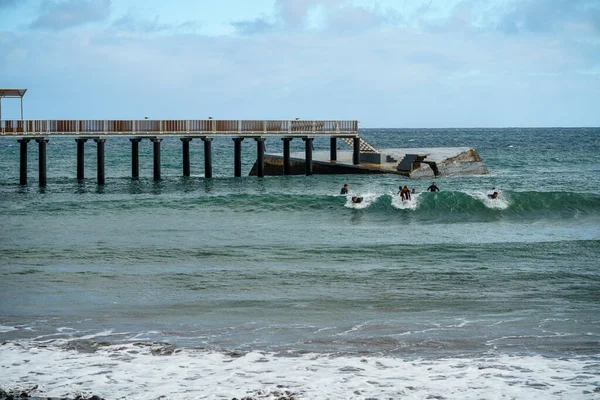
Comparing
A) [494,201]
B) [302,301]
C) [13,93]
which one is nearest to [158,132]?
[13,93]

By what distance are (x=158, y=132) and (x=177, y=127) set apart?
1.30m

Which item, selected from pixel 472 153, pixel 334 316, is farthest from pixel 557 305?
pixel 472 153

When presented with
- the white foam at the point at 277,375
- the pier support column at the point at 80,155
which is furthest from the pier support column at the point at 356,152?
the white foam at the point at 277,375

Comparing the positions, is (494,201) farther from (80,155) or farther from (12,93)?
(12,93)

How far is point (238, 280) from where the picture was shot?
68.7 ft

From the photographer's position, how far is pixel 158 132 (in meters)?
46.8

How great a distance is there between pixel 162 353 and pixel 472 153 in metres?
45.5

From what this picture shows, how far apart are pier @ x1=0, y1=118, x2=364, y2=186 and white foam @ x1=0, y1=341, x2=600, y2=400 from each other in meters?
31.0

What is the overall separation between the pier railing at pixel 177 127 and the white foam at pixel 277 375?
102 ft

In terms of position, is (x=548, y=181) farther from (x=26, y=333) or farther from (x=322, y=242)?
(x=26, y=333)

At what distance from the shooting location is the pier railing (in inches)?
1725

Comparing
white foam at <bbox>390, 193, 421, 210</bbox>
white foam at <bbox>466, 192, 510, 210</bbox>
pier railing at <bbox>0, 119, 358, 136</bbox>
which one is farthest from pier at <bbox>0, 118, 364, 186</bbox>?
white foam at <bbox>466, 192, 510, 210</bbox>

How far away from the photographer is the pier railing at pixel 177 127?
144ft

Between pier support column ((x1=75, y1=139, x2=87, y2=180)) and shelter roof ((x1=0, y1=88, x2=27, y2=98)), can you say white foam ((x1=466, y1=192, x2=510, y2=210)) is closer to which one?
pier support column ((x1=75, y1=139, x2=87, y2=180))
